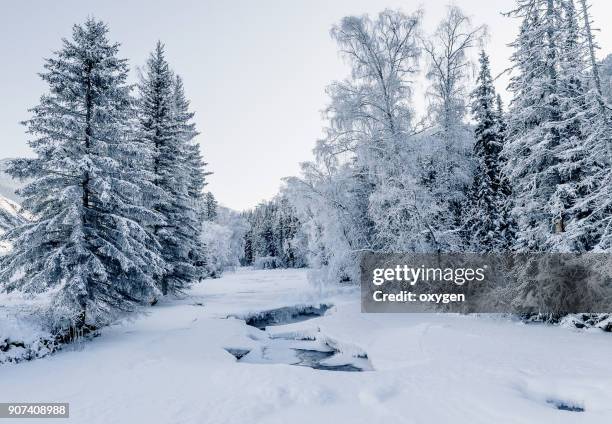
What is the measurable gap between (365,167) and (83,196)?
1268 cm

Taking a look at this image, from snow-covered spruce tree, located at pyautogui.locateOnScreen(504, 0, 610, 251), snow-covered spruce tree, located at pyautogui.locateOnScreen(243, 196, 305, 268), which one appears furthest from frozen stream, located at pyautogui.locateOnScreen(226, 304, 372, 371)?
snow-covered spruce tree, located at pyautogui.locateOnScreen(243, 196, 305, 268)

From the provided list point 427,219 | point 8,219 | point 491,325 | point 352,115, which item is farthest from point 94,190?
point 491,325

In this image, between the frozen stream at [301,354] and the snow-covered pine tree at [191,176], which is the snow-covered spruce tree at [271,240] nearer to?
the snow-covered pine tree at [191,176]

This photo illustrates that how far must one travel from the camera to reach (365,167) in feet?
65.3

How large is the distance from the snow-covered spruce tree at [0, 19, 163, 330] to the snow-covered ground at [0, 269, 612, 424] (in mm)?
1741

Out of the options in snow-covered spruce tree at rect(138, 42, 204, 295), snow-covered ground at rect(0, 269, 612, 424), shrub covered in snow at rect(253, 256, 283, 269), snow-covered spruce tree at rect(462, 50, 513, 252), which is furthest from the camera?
shrub covered in snow at rect(253, 256, 283, 269)

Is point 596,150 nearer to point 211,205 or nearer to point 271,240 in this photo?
point 211,205

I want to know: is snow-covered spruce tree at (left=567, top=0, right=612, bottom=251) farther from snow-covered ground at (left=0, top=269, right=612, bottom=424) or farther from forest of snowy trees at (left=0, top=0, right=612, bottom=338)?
snow-covered ground at (left=0, top=269, right=612, bottom=424)

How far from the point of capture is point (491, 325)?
45.8 feet

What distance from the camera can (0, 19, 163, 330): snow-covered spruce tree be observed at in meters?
12.0

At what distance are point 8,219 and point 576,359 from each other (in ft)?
54.4

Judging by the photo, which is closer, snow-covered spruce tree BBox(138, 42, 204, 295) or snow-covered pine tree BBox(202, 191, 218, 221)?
snow-covered spruce tree BBox(138, 42, 204, 295)

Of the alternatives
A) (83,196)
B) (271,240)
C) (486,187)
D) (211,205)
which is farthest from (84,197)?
(271,240)

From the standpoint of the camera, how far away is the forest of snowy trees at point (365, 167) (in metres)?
12.2
